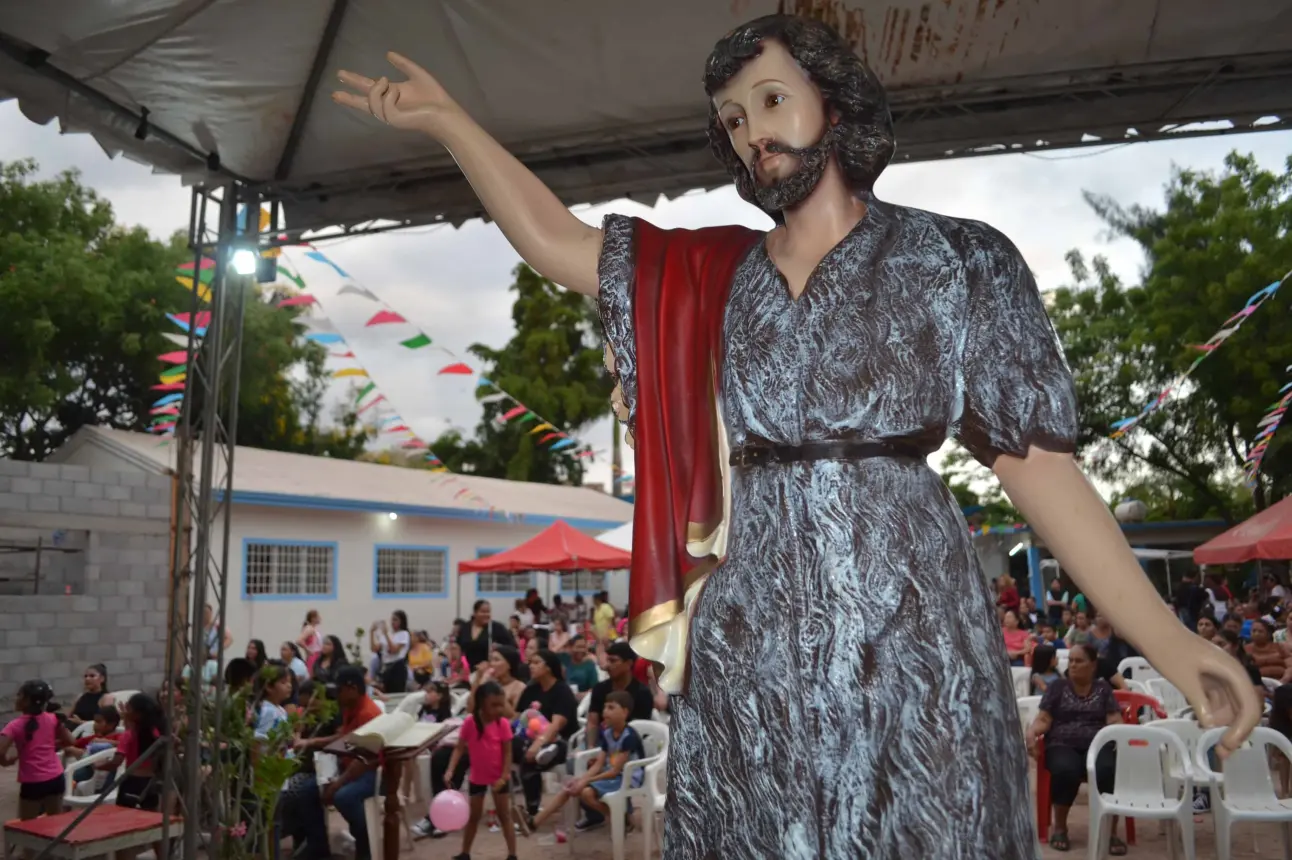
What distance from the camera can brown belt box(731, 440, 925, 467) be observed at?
1513 mm

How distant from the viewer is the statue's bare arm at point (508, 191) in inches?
69.1

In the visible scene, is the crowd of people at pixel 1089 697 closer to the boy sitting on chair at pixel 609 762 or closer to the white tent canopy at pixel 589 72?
the white tent canopy at pixel 589 72

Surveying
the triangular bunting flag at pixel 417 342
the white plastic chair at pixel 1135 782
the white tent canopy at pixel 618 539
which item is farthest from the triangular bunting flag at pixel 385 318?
the white plastic chair at pixel 1135 782

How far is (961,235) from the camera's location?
62.9 inches

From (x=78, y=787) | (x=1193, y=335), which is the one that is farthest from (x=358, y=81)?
(x=1193, y=335)

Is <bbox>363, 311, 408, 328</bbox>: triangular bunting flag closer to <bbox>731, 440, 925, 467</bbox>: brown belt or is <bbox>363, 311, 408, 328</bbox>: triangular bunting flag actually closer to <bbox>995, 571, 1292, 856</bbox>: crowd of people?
<bbox>995, 571, 1292, 856</bbox>: crowd of people

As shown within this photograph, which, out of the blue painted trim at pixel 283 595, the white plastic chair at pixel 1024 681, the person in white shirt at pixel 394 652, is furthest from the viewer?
the blue painted trim at pixel 283 595

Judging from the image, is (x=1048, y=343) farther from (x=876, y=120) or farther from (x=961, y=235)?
(x=876, y=120)

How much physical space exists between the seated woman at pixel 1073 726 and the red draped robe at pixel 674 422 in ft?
18.2

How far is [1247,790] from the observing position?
5582mm

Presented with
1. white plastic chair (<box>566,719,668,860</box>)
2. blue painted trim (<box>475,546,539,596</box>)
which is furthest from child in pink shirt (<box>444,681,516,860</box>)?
blue painted trim (<box>475,546,539,596</box>)

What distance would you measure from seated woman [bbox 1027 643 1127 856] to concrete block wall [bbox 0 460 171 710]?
10201mm

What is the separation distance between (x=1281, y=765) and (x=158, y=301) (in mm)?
20721

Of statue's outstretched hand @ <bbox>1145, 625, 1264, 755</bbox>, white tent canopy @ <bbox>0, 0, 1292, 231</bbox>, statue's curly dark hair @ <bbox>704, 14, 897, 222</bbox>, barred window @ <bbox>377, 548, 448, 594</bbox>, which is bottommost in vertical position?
statue's outstretched hand @ <bbox>1145, 625, 1264, 755</bbox>
